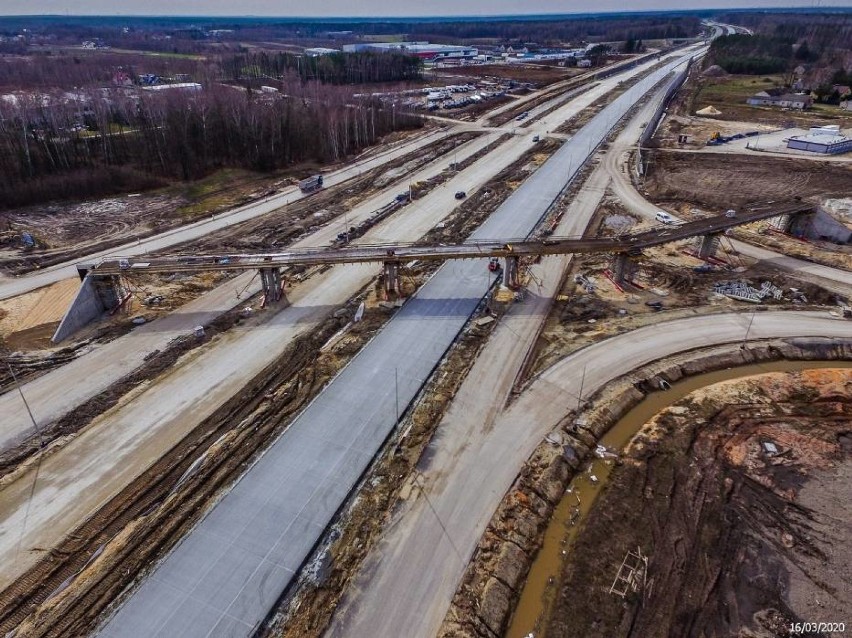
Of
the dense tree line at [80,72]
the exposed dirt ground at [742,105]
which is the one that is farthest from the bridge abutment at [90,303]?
the exposed dirt ground at [742,105]

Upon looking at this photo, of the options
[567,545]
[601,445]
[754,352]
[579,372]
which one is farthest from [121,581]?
[754,352]

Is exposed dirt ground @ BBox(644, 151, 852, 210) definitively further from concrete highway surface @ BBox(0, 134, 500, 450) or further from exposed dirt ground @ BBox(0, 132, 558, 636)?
exposed dirt ground @ BBox(0, 132, 558, 636)

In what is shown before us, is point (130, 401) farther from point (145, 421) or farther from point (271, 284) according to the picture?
point (271, 284)

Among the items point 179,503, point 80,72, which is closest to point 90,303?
point 179,503

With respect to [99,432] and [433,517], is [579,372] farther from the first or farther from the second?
[99,432]

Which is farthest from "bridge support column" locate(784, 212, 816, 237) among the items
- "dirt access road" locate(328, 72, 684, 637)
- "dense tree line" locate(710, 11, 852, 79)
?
"dense tree line" locate(710, 11, 852, 79)

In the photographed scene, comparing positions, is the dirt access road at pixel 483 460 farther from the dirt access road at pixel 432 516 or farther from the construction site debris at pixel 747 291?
the construction site debris at pixel 747 291
